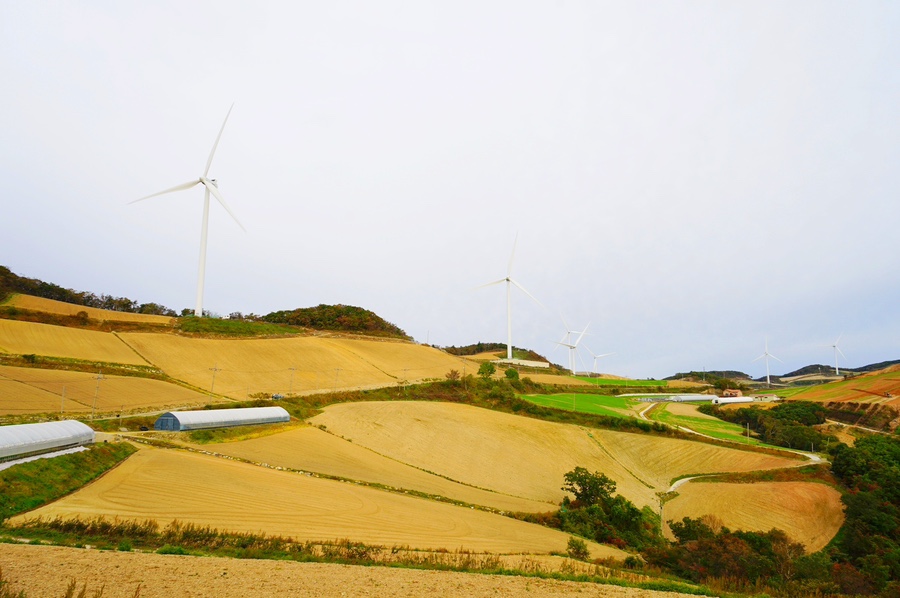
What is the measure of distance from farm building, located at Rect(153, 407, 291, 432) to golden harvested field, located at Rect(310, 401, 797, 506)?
504cm

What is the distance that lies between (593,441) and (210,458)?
41.2 m

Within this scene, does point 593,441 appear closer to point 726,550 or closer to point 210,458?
point 726,550

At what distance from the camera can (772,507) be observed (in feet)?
126

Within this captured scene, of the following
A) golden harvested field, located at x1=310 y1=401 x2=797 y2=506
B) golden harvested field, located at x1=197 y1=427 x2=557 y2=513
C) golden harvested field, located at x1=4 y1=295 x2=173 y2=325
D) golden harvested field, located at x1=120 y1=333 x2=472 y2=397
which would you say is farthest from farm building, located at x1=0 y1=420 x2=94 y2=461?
golden harvested field, located at x1=4 y1=295 x2=173 y2=325

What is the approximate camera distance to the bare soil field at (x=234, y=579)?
1239 centimetres

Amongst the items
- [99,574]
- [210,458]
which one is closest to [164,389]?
[210,458]

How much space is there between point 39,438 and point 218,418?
48.9ft

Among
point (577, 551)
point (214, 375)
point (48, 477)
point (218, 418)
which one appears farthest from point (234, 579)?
point (214, 375)

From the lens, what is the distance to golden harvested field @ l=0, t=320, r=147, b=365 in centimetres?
5362

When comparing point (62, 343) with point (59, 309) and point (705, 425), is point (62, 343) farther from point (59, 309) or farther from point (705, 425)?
point (705, 425)

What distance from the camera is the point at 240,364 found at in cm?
7025

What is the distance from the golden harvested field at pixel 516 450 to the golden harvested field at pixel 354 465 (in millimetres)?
2479

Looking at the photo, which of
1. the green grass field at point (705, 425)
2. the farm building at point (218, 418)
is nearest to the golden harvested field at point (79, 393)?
the farm building at point (218, 418)

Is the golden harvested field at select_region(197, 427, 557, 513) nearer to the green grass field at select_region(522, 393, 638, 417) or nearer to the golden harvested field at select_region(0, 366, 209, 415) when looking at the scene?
the golden harvested field at select_region(0, 366, 209, 415)
